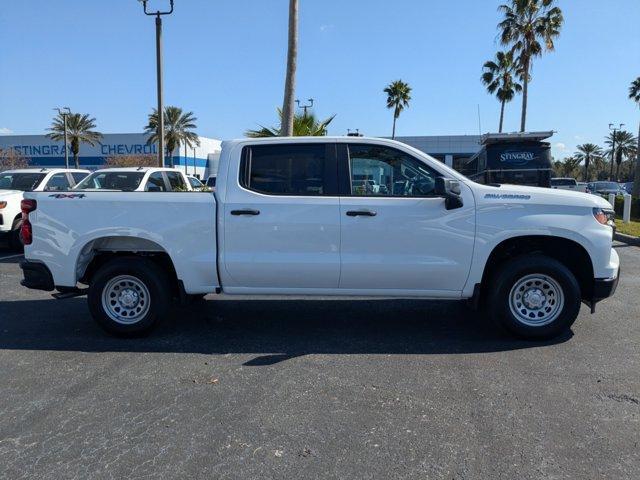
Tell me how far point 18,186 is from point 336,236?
33.7 ft

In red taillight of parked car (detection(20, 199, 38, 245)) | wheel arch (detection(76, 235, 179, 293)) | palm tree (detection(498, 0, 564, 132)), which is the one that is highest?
palm tree (detection(498, 0, 564, 132))

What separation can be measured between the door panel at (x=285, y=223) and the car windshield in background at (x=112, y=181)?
648 cm

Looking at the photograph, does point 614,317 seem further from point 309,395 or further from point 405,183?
point 309,395

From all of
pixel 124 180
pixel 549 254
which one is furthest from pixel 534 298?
pixel 124 180

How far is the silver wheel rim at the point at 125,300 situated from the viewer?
5602 millimetres

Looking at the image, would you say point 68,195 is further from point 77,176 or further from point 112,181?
point 77,176

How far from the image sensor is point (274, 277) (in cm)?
538

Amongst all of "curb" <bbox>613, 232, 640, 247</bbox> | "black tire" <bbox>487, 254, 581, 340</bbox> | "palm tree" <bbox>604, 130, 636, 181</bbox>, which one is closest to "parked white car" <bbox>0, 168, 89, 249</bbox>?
"black tire" <bbox>487, 254, 581, 340</bbox>

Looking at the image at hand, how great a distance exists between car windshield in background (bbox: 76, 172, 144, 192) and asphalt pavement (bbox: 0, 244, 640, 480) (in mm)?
5090

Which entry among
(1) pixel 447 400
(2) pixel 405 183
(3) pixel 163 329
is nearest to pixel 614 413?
(1) pixel 447 400

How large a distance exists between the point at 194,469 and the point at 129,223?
9.46 ft

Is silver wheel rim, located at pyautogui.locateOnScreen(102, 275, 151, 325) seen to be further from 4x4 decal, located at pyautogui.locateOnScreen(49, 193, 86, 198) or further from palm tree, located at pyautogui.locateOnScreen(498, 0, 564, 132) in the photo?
palm tree, located at pyautogui.locateOnScreen(498, 0, 564, 132)

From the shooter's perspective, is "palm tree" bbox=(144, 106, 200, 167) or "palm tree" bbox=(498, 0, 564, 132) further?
"palm tree" bbox=(144, 106, 200, 167)

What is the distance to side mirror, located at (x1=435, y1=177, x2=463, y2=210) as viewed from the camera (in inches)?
196
